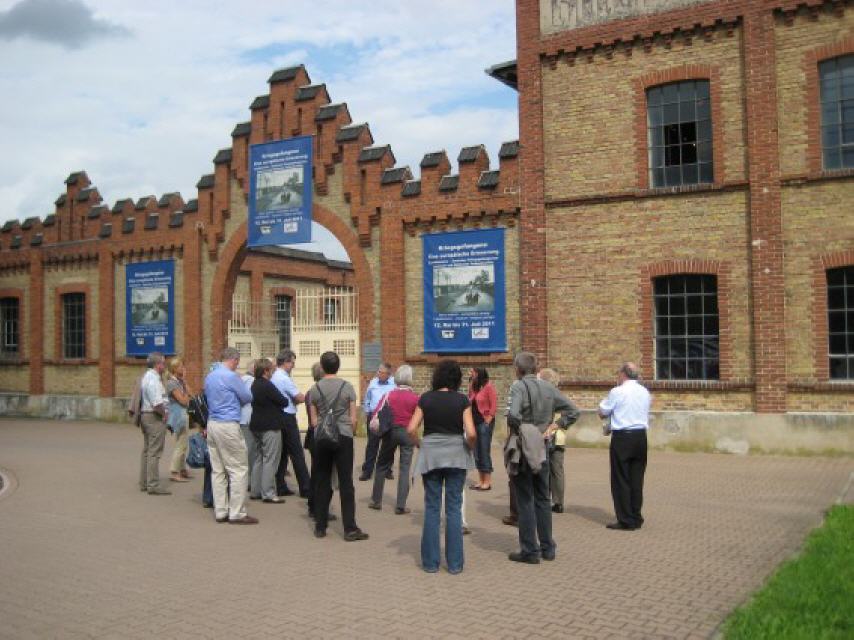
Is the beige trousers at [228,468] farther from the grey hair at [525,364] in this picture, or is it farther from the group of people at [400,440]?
the grey hair at [525,364]

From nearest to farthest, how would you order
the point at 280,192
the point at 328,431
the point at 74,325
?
the point at 328,431, the point at 280,192, the point at 74,325

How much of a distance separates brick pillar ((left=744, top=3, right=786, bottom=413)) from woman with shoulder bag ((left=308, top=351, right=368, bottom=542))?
8.95 meters

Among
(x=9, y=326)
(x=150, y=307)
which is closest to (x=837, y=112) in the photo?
(x=150, y=307)

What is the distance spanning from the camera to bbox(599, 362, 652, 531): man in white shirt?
9.09 meters

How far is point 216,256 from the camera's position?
73.6 ft

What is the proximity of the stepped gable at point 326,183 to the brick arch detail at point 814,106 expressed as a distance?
5.50 meters

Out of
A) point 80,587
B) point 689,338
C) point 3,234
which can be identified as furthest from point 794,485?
point 3,234

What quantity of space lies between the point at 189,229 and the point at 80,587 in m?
16.9

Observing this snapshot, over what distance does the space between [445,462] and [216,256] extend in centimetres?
1623

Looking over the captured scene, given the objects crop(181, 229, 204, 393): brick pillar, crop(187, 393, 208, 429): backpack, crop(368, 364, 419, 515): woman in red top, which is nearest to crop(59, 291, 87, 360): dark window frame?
crop(181, 229, 204, 393): brick pillar

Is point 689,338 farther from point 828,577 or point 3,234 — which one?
point 3,234

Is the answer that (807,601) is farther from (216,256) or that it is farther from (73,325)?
(73,325)

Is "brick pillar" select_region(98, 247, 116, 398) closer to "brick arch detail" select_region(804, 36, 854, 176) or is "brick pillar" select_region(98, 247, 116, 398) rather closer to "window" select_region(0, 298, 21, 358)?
"window" select_region(0, 298, 21, 358)

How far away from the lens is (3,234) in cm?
2775
